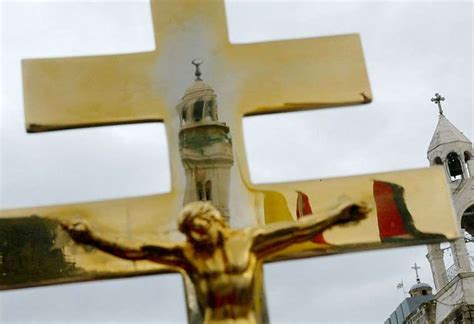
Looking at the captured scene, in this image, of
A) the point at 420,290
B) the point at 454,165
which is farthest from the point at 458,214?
the point at 420,290

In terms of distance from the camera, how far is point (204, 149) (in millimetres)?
4273

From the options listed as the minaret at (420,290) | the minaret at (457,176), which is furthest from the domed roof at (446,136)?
the minaret at (420,290)

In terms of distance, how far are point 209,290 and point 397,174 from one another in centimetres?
118

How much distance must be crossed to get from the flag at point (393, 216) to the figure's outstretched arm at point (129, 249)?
1.02 metres

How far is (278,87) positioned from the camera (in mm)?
4402

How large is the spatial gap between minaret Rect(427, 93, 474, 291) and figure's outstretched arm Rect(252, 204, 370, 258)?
52.5 feet

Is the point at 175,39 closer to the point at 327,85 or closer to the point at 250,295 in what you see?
the point at 327,85

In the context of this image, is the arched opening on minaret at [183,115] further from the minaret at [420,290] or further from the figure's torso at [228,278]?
the minaret at [420,290]

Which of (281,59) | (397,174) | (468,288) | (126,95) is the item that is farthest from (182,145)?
(468,288)

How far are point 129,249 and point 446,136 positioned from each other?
1712 centimetres

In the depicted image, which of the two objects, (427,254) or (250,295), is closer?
(250,295)

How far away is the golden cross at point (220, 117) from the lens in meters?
4.07

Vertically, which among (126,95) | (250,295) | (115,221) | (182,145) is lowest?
(250,295)

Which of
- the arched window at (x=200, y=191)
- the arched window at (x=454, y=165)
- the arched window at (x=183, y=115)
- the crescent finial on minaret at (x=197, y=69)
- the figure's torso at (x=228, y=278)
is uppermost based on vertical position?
the arched window at (x=454, y=165)
